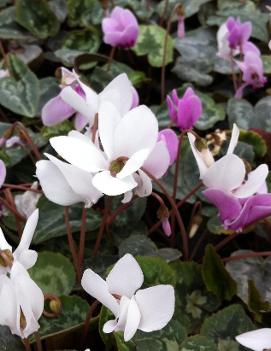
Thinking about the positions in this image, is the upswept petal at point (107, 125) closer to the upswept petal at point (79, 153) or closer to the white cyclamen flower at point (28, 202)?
the upswept petal at point (79, 153)

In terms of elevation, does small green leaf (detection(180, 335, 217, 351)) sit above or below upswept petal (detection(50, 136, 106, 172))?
below

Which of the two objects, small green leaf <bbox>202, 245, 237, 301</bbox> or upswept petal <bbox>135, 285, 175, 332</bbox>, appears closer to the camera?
upswept petal <bbox>135, 285, 175, 332</bbox>

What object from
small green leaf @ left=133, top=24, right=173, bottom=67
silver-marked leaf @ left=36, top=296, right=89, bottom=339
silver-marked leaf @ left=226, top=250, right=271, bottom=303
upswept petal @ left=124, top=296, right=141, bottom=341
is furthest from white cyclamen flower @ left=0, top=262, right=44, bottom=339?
small green leaf @ left=133, top=24, right=173, bottom=67

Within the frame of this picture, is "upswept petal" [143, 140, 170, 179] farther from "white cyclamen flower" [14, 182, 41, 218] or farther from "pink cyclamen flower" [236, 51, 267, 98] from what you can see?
"pink cyclamen flower" [236, 51, 267, 98]

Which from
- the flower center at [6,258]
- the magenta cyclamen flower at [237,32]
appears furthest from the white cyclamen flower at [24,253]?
the magenta cyclamen flower at [237,32]

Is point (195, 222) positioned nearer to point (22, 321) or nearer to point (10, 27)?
point (22, 321)

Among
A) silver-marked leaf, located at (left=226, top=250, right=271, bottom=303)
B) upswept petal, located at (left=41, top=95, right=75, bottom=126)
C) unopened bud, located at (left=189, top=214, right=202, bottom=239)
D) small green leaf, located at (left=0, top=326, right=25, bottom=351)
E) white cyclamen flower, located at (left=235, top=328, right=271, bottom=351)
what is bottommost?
silver-marked leaf, located at (left=226, top=250, right=271, bottom=303)

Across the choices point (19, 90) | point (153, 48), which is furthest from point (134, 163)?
point (153, 48)
